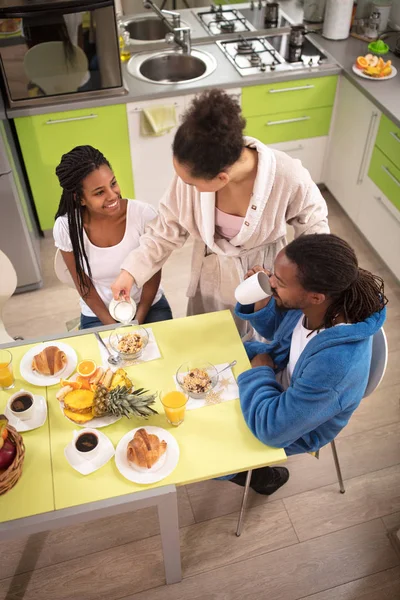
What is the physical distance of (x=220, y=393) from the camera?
1.72 meters

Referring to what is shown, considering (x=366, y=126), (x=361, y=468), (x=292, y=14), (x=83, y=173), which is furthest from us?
(x=292, y=14)

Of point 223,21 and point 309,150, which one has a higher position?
point 223,21

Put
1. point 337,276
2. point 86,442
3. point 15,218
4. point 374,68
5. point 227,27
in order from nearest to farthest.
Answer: point 337,276 < point 86,442 < point 15,218 < point 374,68 < point 227,27

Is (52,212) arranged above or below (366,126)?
below

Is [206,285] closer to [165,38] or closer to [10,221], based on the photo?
[10,221]

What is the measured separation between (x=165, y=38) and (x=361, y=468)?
104 inches

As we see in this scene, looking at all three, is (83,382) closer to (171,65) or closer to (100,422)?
(100,422)

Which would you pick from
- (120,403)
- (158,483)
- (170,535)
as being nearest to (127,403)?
(120,403)

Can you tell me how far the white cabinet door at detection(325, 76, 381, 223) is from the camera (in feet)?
10.2

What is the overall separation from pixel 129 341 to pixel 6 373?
390mm

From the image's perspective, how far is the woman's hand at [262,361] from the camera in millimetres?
1869

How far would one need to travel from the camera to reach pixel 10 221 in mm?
2836

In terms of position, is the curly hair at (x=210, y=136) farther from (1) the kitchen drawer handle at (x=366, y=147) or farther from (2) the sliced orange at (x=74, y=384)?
(1) the kitchen drawer handle at (x=366, y=147)

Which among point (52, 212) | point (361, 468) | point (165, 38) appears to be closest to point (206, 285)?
point (361, 468)
